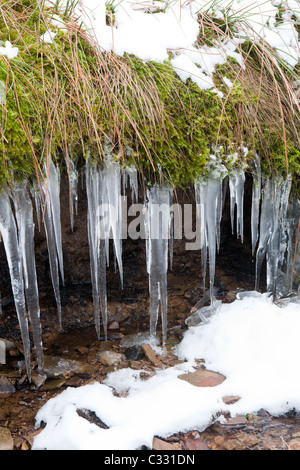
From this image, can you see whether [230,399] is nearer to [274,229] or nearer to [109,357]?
[109,357]

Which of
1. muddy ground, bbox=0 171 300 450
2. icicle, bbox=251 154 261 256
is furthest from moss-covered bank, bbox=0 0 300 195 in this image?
muddy ground, bbox=0 171 300 450

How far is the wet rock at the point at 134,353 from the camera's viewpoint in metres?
3.03

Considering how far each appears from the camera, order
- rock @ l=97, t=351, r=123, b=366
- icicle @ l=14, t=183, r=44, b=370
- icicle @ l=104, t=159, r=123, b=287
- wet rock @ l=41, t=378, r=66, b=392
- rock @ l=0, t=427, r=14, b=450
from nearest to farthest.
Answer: rock @ l=0, t=427, r=14, b=450
icicle @ l=14, t=183, r=44, b=370
icicle @ l=104, t=159, r=123, b=287
wet rock @ l=41, t=378, r=66, b=392
rock @ l=97, t=351, r=123, b=366

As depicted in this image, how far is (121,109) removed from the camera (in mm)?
2281

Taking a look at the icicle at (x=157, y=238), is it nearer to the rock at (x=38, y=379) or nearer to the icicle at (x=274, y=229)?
the icicle at (x=274, y=229)

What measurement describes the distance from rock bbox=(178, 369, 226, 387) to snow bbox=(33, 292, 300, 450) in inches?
1.7

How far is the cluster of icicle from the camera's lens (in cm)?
230

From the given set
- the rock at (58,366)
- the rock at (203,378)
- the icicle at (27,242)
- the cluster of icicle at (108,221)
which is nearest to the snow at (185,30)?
the cluster of icicle at (108,221)

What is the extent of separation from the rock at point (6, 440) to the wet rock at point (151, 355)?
1.06 meters

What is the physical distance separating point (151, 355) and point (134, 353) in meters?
0.17

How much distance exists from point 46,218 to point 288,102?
5.77ft

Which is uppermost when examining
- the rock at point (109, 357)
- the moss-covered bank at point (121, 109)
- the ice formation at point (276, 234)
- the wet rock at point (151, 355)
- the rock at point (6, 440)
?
the moss-covered bank at point (121, 109)

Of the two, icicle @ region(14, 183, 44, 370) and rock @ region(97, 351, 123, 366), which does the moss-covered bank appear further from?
rock @ region(97, 351, 123, 366)
